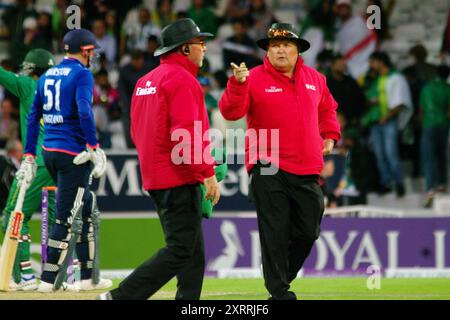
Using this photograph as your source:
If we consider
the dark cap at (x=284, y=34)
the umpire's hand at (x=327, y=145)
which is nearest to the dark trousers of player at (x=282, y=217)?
the umpire's hand at (x=327, y=145)

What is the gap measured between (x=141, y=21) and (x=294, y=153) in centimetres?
990

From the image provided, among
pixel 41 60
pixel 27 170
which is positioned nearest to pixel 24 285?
pixel 27 170

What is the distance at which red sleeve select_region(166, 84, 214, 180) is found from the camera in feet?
30.5

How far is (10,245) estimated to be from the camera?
38.5ft

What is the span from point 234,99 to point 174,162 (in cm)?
92

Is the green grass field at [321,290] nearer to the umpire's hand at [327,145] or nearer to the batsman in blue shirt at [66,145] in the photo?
the batsman in blue shirt at [66,145]

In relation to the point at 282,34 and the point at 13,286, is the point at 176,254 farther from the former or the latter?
the point at 13,286

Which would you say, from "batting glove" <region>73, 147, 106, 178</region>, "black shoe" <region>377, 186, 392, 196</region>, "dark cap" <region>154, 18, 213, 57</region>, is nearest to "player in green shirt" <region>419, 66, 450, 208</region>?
"black shoe" <region>377, 186, 392, 196</region>

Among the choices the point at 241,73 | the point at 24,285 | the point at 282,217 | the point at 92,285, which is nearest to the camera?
the point at 241,73

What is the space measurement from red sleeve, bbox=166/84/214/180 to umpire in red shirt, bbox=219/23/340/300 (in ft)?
2.72

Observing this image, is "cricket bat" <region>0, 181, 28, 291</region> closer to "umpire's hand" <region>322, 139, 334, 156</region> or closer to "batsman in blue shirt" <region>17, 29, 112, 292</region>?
"batsman in blue shirt" <region>17, 29, 112, 292</region>

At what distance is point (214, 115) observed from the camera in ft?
58.5

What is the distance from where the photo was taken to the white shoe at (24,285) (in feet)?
39.7

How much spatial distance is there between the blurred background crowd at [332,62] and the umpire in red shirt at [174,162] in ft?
24.0
